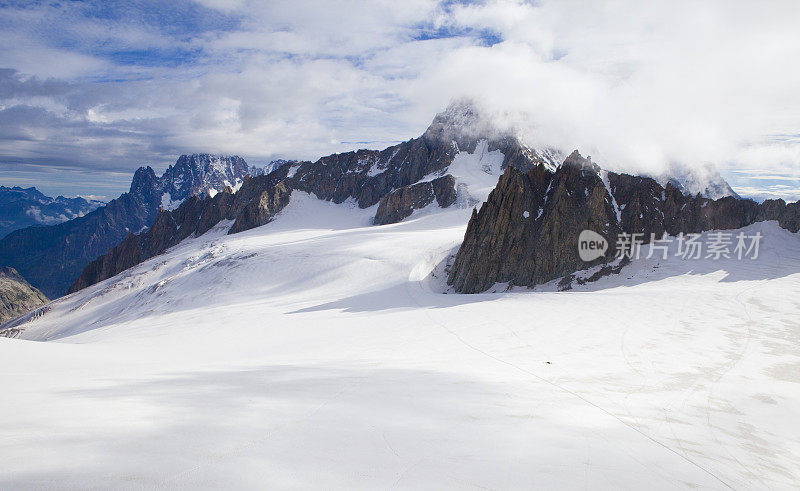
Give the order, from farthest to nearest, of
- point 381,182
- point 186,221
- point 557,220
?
point 186,221 → point 381,182 → point 557,220

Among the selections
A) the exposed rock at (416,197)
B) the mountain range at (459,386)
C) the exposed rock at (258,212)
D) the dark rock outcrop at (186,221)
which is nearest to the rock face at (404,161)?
the dark rock outcrop at (186,221)

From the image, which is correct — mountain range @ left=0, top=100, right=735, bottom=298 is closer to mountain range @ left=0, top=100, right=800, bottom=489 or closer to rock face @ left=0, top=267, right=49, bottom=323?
A: rock face @ left=0, top=267, right=49, bottom=323

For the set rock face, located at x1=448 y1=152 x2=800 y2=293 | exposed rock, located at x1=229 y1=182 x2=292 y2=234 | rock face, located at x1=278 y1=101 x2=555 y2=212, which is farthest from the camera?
rock face, located at x1=278 y1=101 x2=555 y2=212

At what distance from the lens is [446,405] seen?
188 inches

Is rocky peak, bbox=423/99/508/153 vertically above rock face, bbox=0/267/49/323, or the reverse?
rocky peak, bbox=423/99/508/153

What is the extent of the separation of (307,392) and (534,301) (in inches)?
588

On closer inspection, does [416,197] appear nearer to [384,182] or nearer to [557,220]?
[384,182]

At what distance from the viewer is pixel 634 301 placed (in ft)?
53.6

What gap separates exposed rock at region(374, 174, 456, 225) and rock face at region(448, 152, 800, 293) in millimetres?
49652

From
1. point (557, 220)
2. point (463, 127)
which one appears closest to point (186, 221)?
point (463, 127)

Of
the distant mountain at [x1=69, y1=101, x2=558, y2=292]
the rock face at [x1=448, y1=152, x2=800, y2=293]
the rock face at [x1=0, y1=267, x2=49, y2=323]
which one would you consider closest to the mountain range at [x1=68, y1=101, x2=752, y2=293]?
the distant mountain at [x1=69, y1=101, x2=558, y2=292]

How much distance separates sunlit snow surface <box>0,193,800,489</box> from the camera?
2.86m

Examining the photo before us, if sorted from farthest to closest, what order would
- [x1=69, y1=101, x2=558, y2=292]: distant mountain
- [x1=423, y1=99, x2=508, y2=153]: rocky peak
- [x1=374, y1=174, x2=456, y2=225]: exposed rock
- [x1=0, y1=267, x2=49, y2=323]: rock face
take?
[x1=0, y1=267, x2=49, y2=323]: rock face
[x1=423, y1=99, x2=508, y2=153]: rocky peak
[x1=69, y1=101, x2=558, y2=292]: distant mountain
[x1=374, y1=174, x2=456, y2=225]: exposed rock

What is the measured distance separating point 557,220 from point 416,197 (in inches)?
2262
